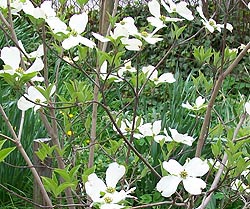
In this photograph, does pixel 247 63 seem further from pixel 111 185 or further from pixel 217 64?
pixel 111 185

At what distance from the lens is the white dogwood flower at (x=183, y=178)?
107 centimetres

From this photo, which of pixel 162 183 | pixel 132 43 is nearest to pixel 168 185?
pixel 162 183

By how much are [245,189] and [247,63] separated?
145 inches

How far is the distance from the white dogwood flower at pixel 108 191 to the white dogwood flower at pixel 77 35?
27cm

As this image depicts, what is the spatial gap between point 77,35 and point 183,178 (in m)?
0.38

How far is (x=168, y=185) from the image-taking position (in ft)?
3.54

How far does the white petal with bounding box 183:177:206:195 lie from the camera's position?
1.07m

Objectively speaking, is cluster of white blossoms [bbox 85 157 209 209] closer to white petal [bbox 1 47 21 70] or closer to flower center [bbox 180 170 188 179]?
flower center [bbox 180 170 188 179]

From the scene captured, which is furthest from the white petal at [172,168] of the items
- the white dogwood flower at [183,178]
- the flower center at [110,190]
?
the flower center at [110,190]

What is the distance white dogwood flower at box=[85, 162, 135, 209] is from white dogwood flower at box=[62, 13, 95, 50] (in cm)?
27

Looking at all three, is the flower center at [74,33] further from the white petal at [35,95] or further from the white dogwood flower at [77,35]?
the white petal at [35,95]

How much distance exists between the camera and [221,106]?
324 cm

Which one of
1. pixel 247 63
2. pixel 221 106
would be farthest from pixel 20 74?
pixel 247 63

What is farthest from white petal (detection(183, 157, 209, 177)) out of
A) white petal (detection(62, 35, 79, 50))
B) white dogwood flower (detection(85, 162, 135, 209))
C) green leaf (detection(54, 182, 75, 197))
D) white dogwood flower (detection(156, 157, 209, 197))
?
white petal (detection(62, 35, 79, 50))
